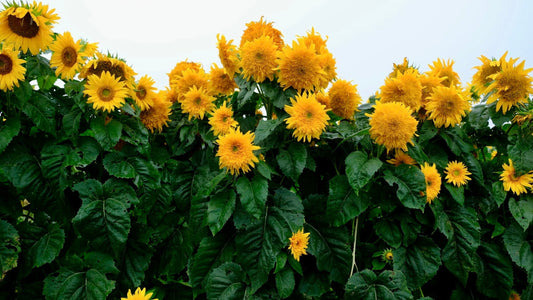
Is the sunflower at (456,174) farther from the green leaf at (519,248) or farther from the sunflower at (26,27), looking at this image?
the sunflower at (26,27)

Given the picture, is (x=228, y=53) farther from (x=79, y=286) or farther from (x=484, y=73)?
(x=484, y=73)

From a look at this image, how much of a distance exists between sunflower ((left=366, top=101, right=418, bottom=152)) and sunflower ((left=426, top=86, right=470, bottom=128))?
0.36 metres

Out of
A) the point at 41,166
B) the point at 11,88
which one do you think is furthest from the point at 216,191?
the point at 11,88

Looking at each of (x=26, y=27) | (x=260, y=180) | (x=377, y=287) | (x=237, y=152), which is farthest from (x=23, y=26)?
(x=377, y=287)

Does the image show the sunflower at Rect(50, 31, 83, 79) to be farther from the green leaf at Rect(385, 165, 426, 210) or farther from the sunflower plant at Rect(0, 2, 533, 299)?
the green leaf at Rect(385, 165, 426, 210)

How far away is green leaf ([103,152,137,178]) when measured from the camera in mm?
1691

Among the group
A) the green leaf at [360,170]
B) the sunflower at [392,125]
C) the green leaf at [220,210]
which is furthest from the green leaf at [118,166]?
the sunflower at [392,125]

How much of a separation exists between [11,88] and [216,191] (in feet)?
3.11

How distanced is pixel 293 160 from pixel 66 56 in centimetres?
114

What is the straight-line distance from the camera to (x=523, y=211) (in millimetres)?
1947

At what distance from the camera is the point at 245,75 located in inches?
62.5

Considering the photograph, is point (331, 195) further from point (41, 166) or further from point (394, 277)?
point (41, 166)

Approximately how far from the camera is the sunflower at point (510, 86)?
6.36 ft

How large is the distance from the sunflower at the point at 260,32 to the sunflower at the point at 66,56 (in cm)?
75
